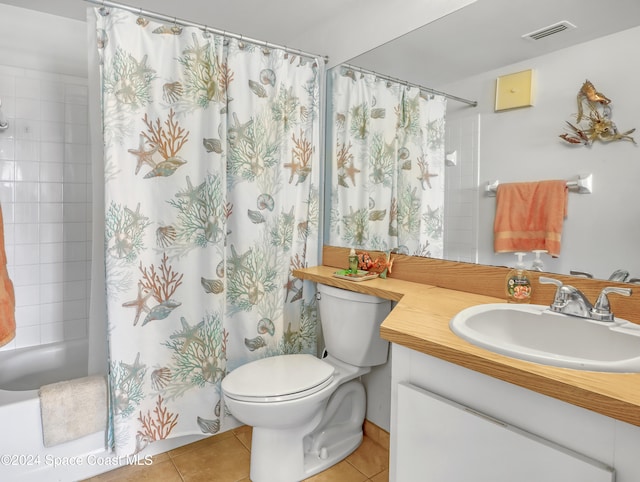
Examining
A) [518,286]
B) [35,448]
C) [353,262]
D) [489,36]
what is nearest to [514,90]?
[489,36]

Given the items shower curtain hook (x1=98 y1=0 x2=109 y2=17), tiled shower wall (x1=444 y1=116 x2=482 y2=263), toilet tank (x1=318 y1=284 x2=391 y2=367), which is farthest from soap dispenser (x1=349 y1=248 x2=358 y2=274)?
shower curtain hook (x1=98 y1=0 x2=109 y2=17)

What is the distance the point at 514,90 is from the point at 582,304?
0.75 m

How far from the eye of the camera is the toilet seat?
1441mm

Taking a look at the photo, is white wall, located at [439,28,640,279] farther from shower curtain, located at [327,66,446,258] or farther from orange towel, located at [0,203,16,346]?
orange towel, located at [0,203,16,346]

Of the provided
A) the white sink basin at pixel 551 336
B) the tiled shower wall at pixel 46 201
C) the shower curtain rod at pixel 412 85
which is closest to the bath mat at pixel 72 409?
the tiled shower wall at pixel 46 201

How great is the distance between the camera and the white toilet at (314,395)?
147 cm

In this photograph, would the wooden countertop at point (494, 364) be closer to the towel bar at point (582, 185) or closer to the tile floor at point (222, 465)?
the towel bar at point (582, 185)

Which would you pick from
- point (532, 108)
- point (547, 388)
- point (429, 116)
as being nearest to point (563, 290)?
point (547, 388)

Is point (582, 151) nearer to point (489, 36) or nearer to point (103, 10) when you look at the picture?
point (489, 36)

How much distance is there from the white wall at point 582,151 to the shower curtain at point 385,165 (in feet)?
0.97

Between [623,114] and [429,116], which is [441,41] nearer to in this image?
[429,116]

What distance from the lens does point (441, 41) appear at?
1.60m

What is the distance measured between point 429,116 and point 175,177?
1160mm

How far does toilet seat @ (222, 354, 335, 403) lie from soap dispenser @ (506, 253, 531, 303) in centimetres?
80
